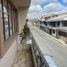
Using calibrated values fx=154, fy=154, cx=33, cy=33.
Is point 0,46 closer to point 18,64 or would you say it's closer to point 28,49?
point 18,64

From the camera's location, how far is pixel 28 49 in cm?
818

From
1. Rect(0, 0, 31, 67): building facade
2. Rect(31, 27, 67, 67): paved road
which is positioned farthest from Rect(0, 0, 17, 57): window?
Rect(31, 27, 67, 67): paved road

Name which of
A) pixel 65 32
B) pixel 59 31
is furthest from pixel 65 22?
pixel 65 32

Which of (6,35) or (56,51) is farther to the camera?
(56,51)

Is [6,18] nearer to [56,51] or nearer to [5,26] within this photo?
[5,26]

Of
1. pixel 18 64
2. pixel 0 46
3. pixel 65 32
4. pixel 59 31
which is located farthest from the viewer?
pixel 59 31

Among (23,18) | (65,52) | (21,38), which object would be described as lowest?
(65,52)

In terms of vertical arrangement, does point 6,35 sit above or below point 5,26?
below

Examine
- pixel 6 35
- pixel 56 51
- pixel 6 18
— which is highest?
pixel 6 18

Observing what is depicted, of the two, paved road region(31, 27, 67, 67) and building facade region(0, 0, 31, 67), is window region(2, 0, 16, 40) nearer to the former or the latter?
building facade region(0, 0, 31, 67)

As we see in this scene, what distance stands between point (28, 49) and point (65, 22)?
711 inches

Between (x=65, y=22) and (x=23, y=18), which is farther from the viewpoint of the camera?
(x=65, y=22)

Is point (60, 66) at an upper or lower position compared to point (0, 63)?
lower

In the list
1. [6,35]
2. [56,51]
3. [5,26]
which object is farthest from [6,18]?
[56,51]
